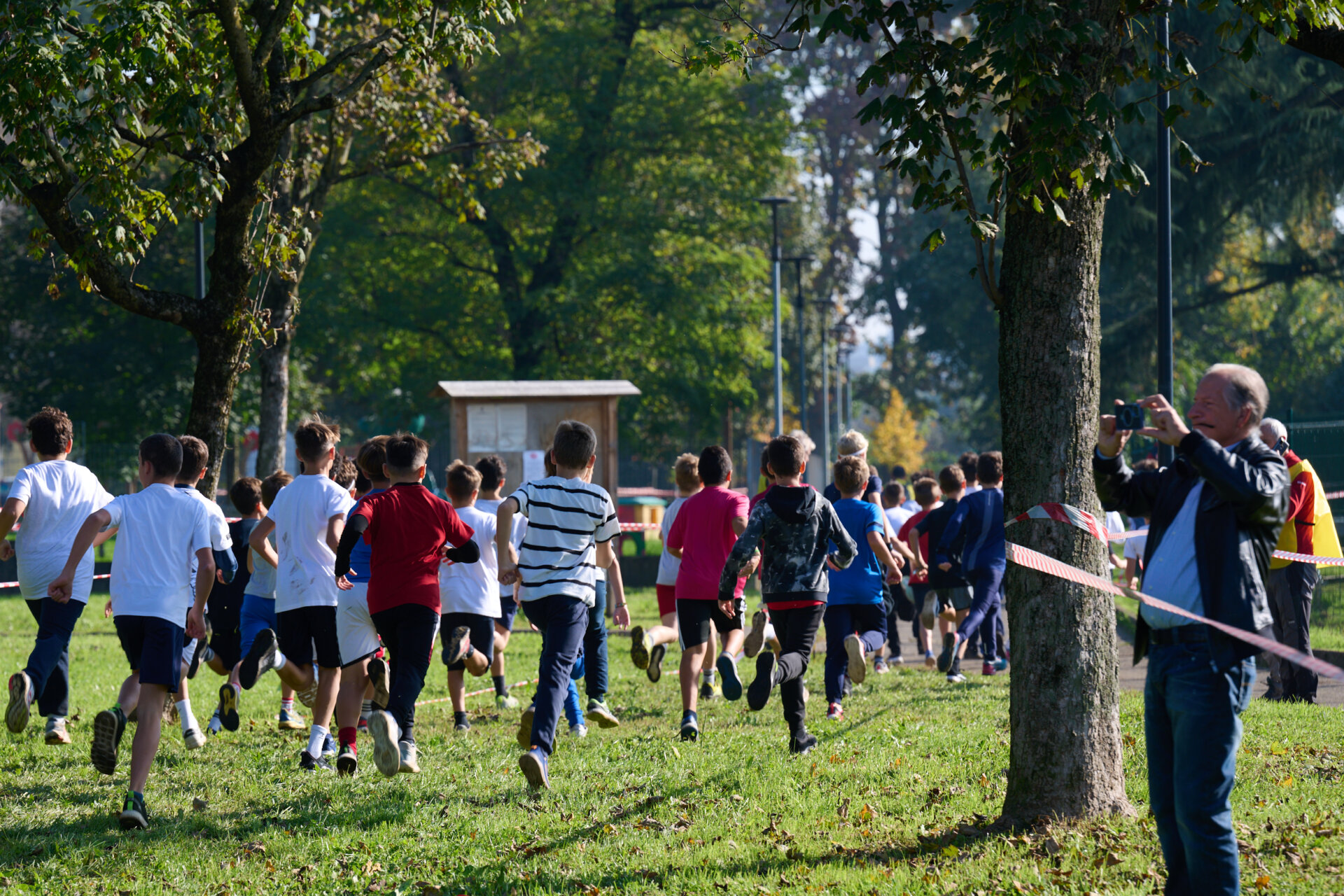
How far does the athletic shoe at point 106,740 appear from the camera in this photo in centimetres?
620

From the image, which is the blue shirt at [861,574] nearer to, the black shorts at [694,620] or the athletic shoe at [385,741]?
the black shorts at [694,620]

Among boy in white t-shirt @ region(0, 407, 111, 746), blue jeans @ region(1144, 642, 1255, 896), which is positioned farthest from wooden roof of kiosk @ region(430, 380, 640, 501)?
blue jeans @ region(1144, 642, 1255, 896)

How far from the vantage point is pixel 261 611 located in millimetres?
8352

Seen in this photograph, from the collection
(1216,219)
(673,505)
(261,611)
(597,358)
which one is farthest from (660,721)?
(1216,219)

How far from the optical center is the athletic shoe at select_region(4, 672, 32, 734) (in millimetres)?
7211

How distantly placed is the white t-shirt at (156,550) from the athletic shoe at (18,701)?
125 cm

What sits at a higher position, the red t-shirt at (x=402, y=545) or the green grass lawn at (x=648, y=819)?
the red t-shirt at (x=402, y=545)

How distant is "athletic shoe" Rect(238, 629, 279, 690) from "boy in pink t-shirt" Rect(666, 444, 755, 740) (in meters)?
2.52

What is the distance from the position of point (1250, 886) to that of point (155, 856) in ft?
14.3

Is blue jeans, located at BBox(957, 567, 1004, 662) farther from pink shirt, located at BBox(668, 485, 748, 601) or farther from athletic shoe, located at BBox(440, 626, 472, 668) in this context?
athletic shoe, located at BBox(440, 626, 472, 668)

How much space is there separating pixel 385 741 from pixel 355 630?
1.05 meters

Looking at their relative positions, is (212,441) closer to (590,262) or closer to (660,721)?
(660,721)

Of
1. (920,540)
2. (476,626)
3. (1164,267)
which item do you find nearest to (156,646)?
(476,626)

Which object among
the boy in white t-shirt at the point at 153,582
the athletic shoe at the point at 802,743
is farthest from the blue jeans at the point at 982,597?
the boy in white t-shirt at the point at 153,582
